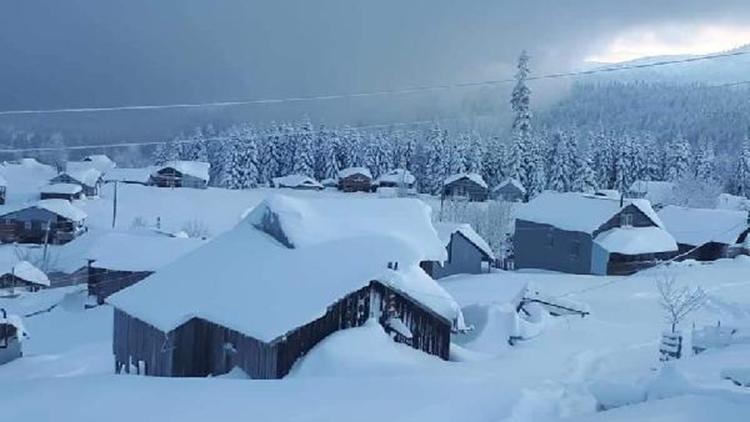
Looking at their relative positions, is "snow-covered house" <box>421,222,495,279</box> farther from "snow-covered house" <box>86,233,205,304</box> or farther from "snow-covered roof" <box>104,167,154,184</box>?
"snow-covered roof" <box>104,167,154,184</box>

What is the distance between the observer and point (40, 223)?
2682 inches

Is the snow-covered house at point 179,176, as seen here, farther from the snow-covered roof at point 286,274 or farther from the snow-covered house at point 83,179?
the snow-covered roof at point 286,274

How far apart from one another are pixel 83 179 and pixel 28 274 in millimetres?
34854

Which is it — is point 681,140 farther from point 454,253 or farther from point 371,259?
point 371,259

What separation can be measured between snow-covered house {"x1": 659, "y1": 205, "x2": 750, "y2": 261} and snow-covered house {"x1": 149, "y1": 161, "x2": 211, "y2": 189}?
55871 millimetres

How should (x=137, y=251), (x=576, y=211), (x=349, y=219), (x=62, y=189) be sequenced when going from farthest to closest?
(x=62, y=189) < (x=576, y=211) < (x=137, y=251) < (x=349, y=219)

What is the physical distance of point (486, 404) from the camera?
42.9ft

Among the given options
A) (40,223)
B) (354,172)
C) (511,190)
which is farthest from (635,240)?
(354,172)

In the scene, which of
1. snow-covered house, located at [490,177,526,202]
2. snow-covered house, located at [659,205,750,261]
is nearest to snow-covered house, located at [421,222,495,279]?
snow-covered house, located at [659,205,750,261]

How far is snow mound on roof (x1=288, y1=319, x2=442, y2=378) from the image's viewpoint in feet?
59.0

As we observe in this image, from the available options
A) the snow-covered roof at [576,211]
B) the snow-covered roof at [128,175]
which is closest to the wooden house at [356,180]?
the snow-covered roof at [128,175]

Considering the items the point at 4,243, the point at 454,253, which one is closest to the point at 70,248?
the point at 4,243

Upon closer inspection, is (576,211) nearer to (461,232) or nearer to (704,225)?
(461,232)

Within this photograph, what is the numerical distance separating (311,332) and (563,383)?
6.38 m
